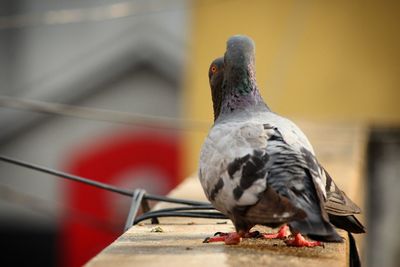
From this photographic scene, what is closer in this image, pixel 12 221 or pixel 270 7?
pixel 270 7

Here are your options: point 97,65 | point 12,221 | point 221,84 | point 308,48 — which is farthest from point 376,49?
point 12,221

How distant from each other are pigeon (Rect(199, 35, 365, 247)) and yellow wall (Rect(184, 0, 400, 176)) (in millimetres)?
5974

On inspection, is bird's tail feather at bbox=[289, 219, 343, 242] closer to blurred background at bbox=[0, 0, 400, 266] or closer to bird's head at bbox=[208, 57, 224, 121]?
bird's head at bbox=[208, 57, 224, 121]

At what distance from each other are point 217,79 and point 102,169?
11752 mm

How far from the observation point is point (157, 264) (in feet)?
8.93

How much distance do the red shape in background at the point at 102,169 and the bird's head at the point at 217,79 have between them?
11.2 metres

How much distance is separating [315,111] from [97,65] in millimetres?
7430

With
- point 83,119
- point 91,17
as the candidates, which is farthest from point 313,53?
point 83,119

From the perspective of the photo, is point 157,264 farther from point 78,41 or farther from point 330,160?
point 78,41

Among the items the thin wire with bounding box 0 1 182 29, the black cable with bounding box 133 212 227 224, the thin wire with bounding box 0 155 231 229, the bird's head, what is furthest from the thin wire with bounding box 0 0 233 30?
the bird's head

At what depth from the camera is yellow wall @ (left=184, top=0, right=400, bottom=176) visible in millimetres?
9352

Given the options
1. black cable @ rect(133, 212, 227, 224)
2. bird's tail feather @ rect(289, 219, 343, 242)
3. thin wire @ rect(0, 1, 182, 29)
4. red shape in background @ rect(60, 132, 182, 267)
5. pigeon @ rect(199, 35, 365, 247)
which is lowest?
red shape in background @ rect(60, 132, 182, 267)

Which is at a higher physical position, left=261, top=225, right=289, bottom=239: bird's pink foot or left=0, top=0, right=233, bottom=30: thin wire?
left=0, top=0, right=233, bottom=30: thin wire

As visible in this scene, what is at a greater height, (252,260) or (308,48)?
(308,48)
